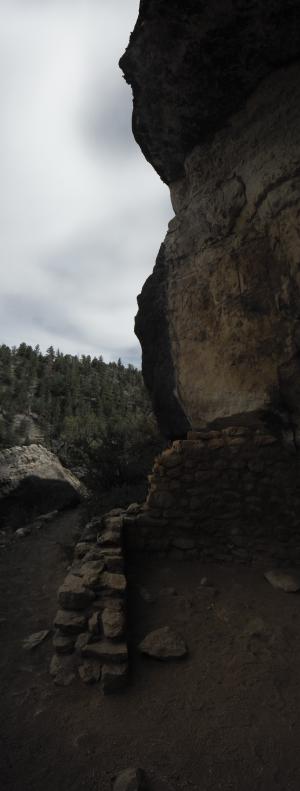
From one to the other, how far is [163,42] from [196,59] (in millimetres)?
375

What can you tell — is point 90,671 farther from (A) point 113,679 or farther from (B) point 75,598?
(B) point 75,598

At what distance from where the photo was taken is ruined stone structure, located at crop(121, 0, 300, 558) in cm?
388

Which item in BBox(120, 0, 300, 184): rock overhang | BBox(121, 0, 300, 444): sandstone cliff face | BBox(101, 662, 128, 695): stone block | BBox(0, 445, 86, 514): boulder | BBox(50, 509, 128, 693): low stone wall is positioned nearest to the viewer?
BBox(101, 662, 128, 695): stone block

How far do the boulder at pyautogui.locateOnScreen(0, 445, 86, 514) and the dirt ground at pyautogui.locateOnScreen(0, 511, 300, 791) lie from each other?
13.4 feet

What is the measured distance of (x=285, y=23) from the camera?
147 inches

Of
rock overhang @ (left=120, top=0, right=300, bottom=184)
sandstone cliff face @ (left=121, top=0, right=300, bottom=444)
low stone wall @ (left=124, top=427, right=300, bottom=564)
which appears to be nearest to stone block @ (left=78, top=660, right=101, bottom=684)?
low stone wall @ (left=124, top=427, right=300, bottom=564)

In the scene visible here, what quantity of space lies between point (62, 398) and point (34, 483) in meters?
26.0

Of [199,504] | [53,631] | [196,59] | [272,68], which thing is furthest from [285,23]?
[53,631]

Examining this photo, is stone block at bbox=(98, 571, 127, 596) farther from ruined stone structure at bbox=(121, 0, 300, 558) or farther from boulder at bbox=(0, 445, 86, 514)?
boulder at bbox=(0, 445, 86, 514)

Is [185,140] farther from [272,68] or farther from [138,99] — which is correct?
[272,68]

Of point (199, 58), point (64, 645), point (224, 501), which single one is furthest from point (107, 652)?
point (199, 58)

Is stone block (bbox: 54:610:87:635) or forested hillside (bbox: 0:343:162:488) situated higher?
forested hillside (bbox: 0:343:162:488)

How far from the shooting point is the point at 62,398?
33.5 m

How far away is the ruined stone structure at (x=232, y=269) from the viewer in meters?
3.88
